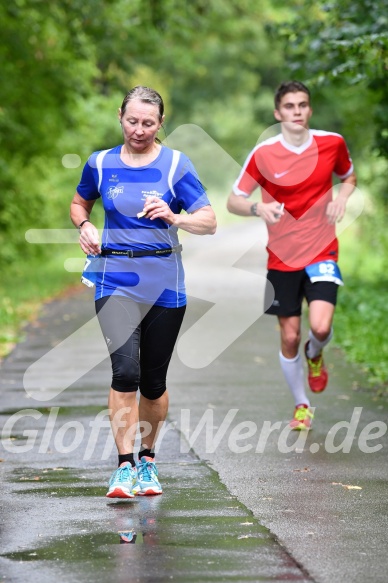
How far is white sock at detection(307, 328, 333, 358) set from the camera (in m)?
8.42

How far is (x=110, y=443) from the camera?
8156mm

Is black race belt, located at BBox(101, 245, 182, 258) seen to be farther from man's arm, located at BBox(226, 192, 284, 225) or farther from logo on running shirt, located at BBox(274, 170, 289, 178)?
logo on running shirt, located at BBox(274, 170, 289, 178)

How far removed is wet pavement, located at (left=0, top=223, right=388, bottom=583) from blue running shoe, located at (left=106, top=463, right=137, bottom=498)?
0.05 meters

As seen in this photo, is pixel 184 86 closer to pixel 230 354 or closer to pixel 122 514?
pixel 230 354

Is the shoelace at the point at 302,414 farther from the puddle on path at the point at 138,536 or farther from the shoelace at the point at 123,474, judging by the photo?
the shoelace at the point at 123,474

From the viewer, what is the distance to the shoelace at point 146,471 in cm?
652

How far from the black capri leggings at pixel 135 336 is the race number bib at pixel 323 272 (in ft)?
6.08

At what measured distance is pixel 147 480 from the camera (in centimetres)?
650

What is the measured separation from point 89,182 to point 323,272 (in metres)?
2.22

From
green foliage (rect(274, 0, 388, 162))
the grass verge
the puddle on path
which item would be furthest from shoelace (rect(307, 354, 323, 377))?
the grass verge

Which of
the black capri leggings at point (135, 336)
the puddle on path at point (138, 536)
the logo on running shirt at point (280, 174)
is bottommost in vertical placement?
the puddle on path at point (138, 536)

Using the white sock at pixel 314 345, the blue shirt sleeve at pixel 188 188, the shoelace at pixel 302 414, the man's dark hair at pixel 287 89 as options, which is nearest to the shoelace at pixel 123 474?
the blue shirt sleeve at pixel 188 188

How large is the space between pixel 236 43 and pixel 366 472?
36.8 metres

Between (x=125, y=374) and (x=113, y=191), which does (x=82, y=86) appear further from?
(x=125, y=374)
